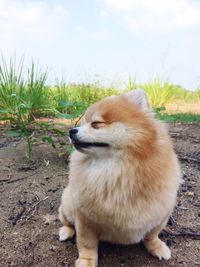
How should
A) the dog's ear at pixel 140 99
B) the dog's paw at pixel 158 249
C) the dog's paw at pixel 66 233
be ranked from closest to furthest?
the dog's ear at pixel 140 99
the dog's paw at pixel 158 249
the dog's paw at pixel 66 233

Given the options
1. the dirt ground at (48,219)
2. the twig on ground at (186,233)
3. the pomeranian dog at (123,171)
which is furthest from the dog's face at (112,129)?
the twig on ground at (186,233)

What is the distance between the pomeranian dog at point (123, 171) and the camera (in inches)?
77.7

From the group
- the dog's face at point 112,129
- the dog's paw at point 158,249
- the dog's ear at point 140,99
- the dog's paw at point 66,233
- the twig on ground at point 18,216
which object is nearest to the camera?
the dog's face at point 112,129

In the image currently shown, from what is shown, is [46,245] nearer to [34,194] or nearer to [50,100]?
[34,194]

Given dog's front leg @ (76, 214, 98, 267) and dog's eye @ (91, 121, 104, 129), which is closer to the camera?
dog's eye @ (91, 121, 104, 129)

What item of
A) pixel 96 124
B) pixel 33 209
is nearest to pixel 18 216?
pixel 33 209

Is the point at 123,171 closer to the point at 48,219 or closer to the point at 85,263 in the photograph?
the point at 85,263

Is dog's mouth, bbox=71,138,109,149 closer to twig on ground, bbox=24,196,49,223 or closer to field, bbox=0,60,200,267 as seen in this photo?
field, bbox=0,60,200,267

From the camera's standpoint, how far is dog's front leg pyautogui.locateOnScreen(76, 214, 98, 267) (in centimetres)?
212

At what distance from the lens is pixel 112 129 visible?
1.96 m

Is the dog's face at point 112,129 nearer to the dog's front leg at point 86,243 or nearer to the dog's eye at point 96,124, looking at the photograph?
the dog's eye at point 96,124

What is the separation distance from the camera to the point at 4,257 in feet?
7.78

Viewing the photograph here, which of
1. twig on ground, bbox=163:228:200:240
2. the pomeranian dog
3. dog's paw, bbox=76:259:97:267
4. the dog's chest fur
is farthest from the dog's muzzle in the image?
twig on ground, bbox=163:228:200:240

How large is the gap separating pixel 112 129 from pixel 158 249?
87cm
